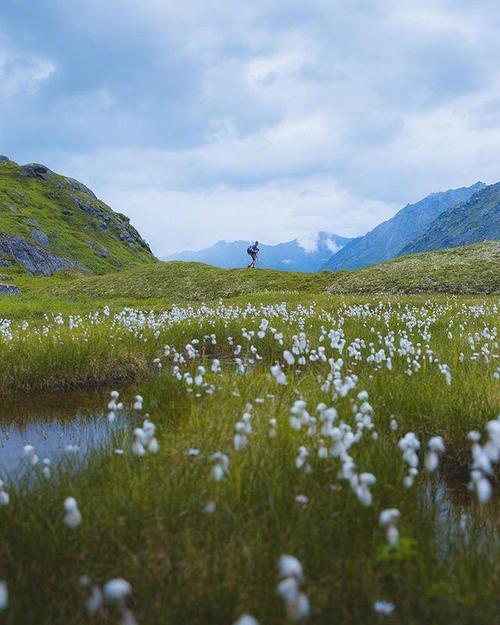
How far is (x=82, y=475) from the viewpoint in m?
4.16

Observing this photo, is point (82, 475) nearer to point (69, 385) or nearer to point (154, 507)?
point (154, 507)

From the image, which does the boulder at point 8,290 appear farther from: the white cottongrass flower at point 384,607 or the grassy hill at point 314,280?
the white cottongrass flower at point 384,607

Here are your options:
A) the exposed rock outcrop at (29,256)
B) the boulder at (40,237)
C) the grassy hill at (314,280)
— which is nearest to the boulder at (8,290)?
the grassy hill at (314,280)

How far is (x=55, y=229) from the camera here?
115438mm

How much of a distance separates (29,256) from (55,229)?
25.1m

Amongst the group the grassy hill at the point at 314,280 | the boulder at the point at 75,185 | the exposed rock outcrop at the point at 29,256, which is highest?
the boulder at the point at 75,185

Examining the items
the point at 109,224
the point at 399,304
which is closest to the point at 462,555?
the point at 399,304

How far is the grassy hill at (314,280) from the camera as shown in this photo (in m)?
29.0

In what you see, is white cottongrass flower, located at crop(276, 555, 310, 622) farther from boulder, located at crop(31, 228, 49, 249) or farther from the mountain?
boulder, located at crop(31, 228, 49, 249)

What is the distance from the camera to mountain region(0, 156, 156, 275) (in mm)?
93812

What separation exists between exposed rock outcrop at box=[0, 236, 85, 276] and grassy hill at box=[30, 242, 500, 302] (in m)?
48.1

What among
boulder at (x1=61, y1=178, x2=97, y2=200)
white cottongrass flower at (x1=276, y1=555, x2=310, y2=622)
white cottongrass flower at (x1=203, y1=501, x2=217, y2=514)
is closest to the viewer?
white cottongrass flower at (x1=276, y1=555, x2=310, y2=622)

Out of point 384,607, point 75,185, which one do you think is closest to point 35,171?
point 75,185

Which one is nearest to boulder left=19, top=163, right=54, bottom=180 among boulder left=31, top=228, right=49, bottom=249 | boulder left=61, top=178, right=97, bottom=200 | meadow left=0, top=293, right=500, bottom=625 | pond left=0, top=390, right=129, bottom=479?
boulder left=61, top=178, right=97, bottom=200
